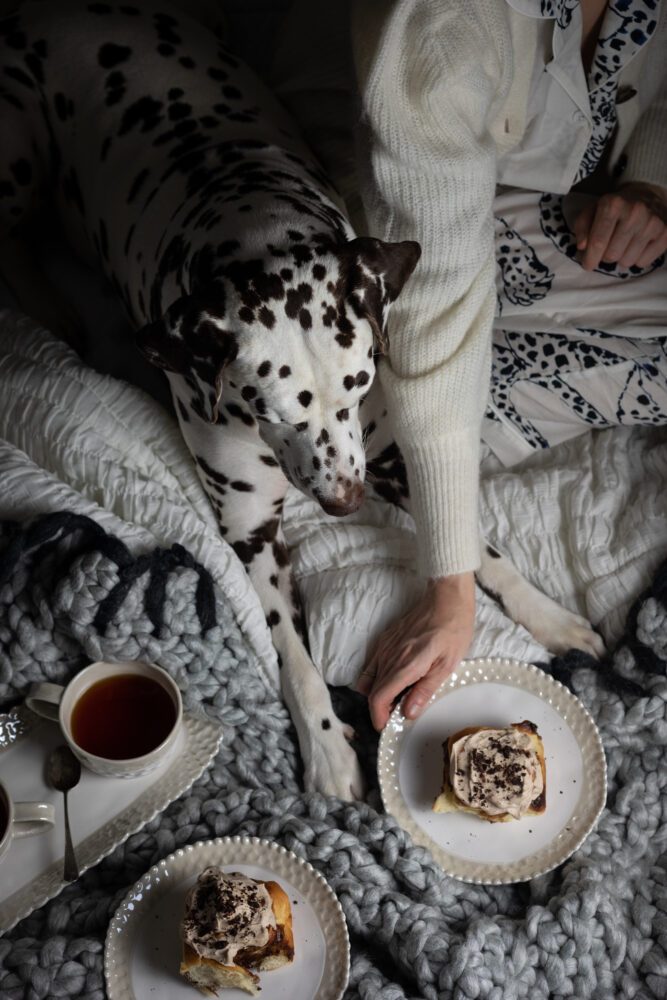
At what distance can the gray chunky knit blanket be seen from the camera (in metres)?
1.14

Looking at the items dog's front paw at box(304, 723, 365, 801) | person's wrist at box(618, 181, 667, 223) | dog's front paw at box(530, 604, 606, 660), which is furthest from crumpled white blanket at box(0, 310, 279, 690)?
person's wrist at box(618, 181, 667, 223)

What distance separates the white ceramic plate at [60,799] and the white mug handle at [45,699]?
2.0 inches

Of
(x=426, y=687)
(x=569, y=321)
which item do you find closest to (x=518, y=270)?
(x=569, y=321)

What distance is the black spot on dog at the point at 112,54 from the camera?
1.50 m

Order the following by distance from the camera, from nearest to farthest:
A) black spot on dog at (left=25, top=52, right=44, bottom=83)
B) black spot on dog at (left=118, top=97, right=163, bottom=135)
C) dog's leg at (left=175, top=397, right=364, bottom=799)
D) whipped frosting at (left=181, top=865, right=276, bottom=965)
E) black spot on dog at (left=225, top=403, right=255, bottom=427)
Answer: whipped frosting at (left=181, top=865, right=276, bottom=965) < black spot on dog at (left=225, top=403, right=255, bottom=427) < dog's leg at (left=175, top=397, right=364, bottom=799) < black spot on dog at (left=118, top=97, right=163, bottom=135) < black spot on dog at (left=25, top=52, right=44, bottom=83)

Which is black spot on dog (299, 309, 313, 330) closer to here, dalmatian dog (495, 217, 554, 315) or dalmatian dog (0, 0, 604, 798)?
dalmatian dog (0, 0, 604, 798)

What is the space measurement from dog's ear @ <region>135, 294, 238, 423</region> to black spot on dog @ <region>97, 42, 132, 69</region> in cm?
66

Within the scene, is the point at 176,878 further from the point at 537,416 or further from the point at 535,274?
the point at 535,274

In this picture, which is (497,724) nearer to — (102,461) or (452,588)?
(452,588)

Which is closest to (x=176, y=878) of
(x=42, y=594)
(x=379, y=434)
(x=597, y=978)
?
(x=42, y=594)

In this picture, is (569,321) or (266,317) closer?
(266,317)

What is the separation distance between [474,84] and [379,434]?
541 mm

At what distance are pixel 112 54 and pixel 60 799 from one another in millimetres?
1180

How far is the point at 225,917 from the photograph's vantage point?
40.4 inches
